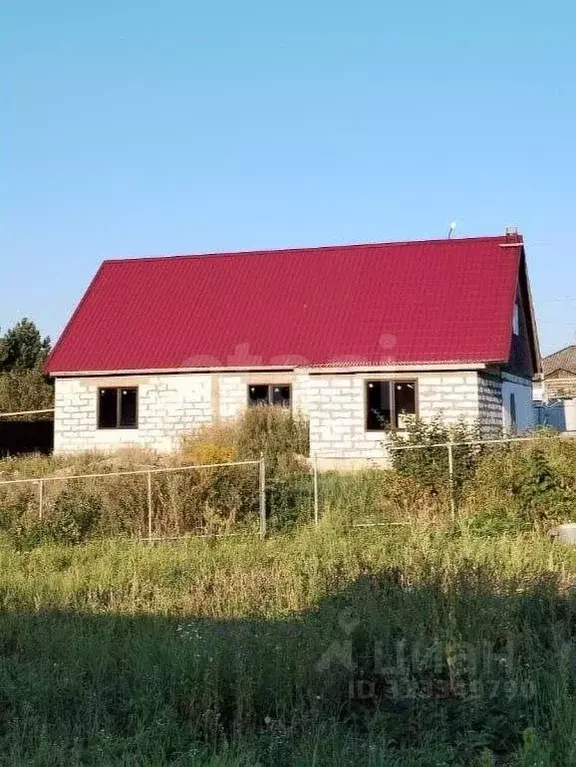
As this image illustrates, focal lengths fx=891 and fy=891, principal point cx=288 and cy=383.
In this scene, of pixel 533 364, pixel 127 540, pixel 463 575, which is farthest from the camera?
pixel 533 364

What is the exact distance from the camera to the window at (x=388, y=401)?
71.3 feet

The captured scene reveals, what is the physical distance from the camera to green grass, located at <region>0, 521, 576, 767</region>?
4996 mm

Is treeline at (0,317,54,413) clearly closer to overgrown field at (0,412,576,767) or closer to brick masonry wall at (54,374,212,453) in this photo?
brick masonry wall at (54,374,212,453)

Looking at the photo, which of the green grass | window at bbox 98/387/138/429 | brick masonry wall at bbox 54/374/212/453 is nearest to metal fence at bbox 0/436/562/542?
the green grass

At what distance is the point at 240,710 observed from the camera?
548 centimetres

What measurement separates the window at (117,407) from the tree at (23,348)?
11170 millimetres

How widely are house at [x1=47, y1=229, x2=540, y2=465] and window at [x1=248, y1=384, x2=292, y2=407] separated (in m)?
0.03

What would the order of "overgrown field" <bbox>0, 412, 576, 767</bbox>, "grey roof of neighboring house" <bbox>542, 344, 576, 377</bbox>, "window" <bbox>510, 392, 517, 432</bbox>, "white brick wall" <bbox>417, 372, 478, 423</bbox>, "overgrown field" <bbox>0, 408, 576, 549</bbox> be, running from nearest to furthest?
"overgrown field" <bbox>0, 412, 576, 767</bbox> < "overgrown field" <bbox>0, 408, 576, 549</bbox> < "white brick wall" <bbox>417, 372, 478, 423</bbox> < "window" <bbox>510, 392, 517, 432</bbox> < "grey roof of neighboring house" <bbox>542, 344, 576, 377</bbox>

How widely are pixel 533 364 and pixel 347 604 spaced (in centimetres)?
2274

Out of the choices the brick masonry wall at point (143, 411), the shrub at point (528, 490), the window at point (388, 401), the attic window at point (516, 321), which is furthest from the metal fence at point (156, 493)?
the attic window at point (516, 321)

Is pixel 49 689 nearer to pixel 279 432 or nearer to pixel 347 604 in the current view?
pixel 347 604

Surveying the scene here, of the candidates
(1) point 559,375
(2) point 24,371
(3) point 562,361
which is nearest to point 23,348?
(2) point 24,371

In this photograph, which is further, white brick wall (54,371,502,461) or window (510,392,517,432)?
window (510,392,517,432)

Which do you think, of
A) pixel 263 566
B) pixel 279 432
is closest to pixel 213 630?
pixel 263 566
